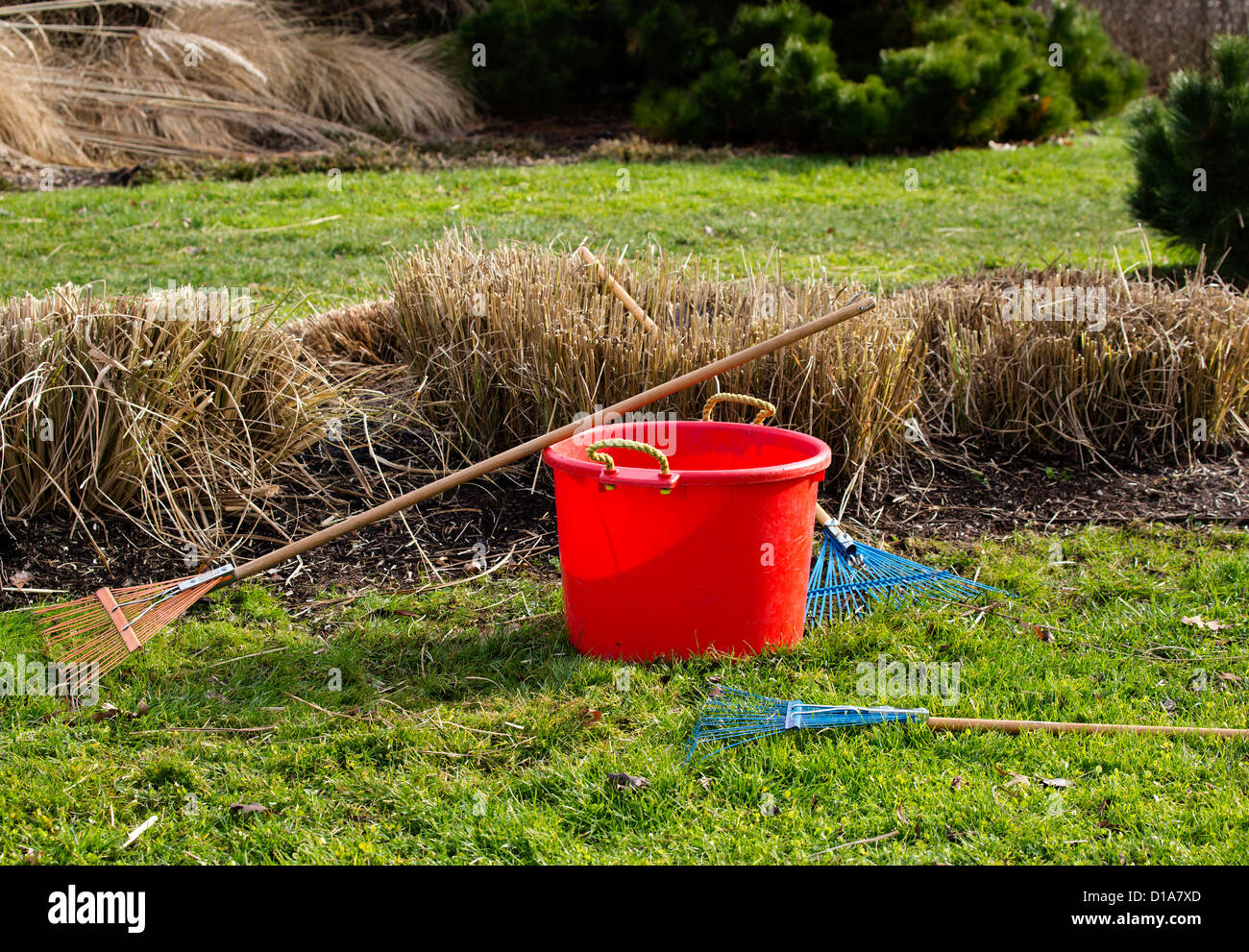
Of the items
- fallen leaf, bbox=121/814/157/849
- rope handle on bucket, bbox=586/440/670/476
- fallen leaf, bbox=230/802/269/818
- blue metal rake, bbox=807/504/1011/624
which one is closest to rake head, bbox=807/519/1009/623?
blue metal rake, bbox=807/504/1011/624

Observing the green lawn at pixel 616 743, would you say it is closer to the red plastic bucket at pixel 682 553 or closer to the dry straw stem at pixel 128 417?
the red plastic bucket at pixel 682 553

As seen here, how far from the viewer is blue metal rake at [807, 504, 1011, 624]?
143 inches

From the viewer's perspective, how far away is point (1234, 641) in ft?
11.0

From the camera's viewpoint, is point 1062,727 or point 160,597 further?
point 160,597

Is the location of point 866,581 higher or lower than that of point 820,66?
lower

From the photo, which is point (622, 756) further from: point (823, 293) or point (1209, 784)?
point (823, 293)

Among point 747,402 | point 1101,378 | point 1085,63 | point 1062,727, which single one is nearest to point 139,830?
point 747,402

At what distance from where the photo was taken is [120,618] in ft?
10.1

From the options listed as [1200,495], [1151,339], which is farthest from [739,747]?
[1151,339]

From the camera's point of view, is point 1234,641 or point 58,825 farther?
point 1234,641

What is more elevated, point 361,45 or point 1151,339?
point 361,45

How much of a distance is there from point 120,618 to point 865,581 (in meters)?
2.36

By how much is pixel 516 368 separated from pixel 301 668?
1.57 m

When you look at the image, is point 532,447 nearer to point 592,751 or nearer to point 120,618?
point 592,751
